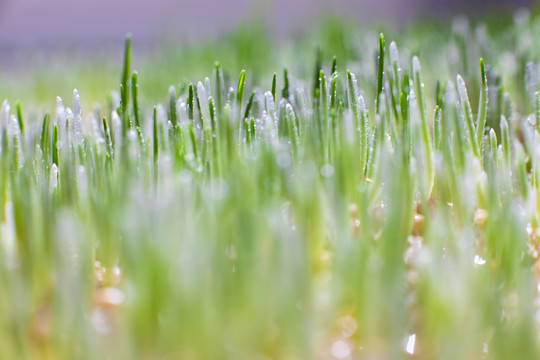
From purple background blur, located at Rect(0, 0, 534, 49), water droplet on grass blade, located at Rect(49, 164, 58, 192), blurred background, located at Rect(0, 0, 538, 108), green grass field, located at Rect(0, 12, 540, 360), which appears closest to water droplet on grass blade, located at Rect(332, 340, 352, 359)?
green grass field, located at Rect(0, 12, 540, 360)

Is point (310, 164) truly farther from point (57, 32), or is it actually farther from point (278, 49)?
point (57, 32)

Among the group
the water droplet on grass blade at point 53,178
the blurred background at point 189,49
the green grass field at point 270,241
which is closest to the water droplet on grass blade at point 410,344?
the green grass field at point 270,241

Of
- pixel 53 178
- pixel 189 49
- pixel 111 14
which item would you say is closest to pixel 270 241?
pixel 53 178

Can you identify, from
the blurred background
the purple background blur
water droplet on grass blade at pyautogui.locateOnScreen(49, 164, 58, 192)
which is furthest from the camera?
the purple background blur

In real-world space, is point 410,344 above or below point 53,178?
below

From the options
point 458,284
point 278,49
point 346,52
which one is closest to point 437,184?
point 458,284

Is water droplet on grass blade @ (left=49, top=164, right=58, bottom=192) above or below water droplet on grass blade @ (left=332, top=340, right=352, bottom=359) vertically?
above

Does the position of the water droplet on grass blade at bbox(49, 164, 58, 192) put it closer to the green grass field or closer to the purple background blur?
the green grass field

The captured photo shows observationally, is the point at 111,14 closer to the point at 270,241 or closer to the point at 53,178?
the point at 53,178
